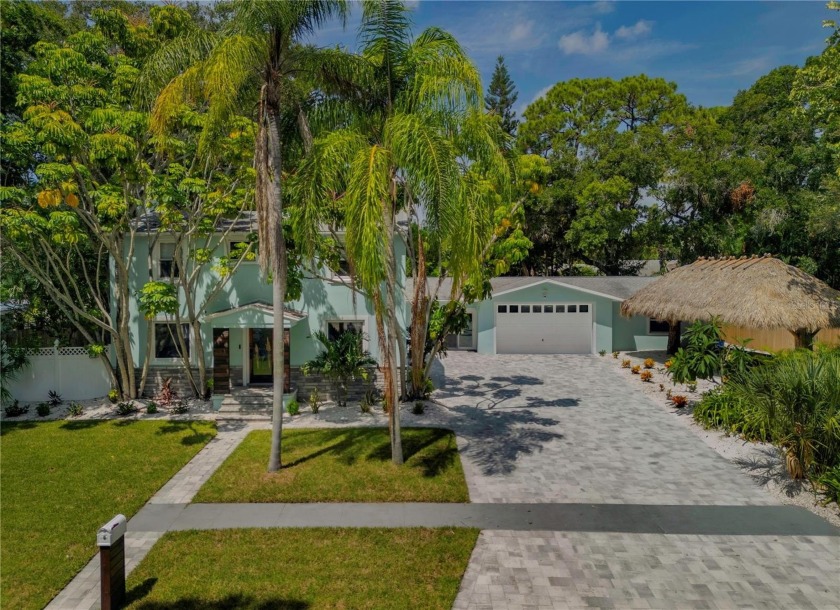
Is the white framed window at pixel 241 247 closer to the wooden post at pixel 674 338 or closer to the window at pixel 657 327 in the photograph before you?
the wooden post at pixel 674 338

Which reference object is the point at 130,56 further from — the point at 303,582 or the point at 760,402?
the point at 760,402

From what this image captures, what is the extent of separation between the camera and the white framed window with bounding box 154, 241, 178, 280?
1703cm

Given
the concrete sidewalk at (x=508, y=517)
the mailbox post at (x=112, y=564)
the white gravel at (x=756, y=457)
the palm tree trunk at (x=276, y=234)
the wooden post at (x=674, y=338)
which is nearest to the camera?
the mailbox post at (x=112, y=564)

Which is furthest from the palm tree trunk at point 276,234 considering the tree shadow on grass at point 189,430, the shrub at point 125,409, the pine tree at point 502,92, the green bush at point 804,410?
the pine tree at point 502,92

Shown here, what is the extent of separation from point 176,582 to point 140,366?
11.6 meters

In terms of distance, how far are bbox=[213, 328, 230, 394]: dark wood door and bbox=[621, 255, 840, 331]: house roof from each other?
1588 cm

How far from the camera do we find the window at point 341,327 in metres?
17.4

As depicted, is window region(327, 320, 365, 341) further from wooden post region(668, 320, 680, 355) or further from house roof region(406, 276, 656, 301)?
wooden post region(668, 320, 680, 355)

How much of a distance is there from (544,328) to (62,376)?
19792 millimetres

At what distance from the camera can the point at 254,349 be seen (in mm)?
17453

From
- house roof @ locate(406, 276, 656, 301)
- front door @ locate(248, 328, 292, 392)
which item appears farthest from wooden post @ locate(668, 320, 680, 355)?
front door @ locate(248, 328, 292, 392)

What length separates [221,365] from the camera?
55.3 ft

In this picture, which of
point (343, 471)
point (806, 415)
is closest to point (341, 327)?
point (343, 471)

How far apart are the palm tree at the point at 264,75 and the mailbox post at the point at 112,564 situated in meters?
4.27
